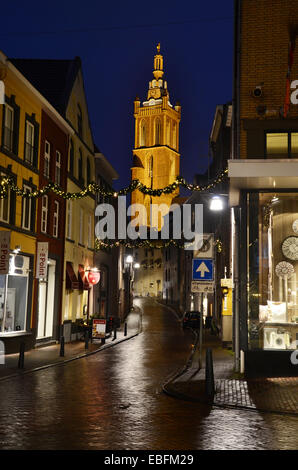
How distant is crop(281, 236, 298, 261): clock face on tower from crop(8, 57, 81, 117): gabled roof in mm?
15719

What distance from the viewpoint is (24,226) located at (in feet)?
80.0

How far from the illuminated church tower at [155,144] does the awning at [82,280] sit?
84.6 meters

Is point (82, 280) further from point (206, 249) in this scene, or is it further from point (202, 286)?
point (206, 249)

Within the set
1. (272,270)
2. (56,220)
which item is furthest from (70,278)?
(272,270)

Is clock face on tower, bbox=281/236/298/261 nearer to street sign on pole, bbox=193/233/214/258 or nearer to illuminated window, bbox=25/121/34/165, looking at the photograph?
street sign on pole, bbox=193/233/214/258

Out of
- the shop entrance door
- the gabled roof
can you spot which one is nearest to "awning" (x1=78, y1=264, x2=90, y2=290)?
the shop entrance door

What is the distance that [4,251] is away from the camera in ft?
66.3

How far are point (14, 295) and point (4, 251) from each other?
12.8 feet

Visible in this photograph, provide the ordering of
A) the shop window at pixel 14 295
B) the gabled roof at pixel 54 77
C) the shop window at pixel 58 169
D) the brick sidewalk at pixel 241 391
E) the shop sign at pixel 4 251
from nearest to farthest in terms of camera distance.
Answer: the brick sidewalk at pixel 241 391 → the shop sign at pixel 4 251 → the shop window at pixel 14 295 → the shop window at pixel 58 169 → the gabled roof at pixel 54 77

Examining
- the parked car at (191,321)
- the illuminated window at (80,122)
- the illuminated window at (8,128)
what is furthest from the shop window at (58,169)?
the parked car at (191,321)

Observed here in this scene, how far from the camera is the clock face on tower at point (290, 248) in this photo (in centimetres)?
1738

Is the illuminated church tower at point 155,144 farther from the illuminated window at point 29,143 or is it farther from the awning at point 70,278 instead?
the illuminated window at point 29,143

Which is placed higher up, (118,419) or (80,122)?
(80,122)
